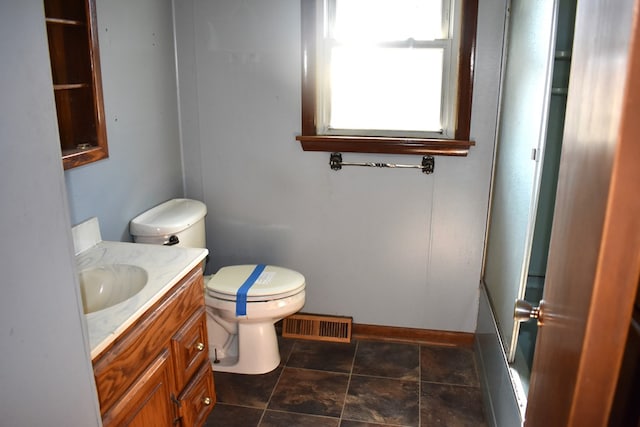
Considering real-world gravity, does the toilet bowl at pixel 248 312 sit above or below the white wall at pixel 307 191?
below

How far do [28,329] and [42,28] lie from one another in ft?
1.66

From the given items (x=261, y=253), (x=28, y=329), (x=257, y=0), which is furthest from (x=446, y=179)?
(x=28, y=329)

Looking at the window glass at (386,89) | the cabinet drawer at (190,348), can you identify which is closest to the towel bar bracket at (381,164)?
the window glass at (386,89)

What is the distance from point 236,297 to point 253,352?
0.35m

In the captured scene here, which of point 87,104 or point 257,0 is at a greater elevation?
point 257,0

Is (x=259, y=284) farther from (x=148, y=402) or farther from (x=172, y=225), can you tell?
(x=148, y=402)

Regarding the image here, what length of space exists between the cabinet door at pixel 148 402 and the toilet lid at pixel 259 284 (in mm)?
724

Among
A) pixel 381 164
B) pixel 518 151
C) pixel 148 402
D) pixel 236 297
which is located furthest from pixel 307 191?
pixel 148 402

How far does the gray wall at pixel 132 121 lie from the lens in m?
2.10

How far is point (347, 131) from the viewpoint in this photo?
8.90 feet

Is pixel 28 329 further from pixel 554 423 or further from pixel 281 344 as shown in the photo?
pixel 281 344

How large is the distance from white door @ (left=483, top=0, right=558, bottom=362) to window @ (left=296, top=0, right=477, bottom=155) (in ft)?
0.81

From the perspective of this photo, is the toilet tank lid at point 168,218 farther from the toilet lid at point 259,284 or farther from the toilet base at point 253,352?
the toilet base at point 253,352

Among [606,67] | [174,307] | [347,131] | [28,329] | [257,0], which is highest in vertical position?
[257,0]
